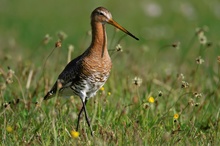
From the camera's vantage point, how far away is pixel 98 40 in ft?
21.1

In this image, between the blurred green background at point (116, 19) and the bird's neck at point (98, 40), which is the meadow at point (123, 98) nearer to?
the blurred green background at point (116, 19)

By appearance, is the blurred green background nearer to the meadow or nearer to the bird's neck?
the meadow

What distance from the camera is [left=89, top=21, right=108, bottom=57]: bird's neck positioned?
6.36m

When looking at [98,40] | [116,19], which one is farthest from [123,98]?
[116,19]

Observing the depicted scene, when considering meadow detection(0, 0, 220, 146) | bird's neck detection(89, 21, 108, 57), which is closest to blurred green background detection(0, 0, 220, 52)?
meadow detection(0, 0, 220, 146)

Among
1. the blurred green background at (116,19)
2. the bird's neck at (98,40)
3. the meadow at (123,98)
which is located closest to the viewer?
the meadow at (123,98)

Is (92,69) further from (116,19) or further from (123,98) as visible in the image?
(116,19)

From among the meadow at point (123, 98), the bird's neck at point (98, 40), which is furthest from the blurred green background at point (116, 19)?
the bird's neck at point (98, 40)

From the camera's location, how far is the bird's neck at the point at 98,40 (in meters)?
6.36

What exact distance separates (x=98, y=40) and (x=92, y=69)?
0.35m

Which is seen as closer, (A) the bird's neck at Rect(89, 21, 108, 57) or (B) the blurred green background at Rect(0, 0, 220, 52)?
(A) the bird's neck at Rect(89, 21, 108, 57)

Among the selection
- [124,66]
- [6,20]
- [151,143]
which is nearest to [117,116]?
[151,143]

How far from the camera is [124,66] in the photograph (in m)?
8.66

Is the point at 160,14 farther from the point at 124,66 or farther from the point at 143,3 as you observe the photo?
the point at 124,66
